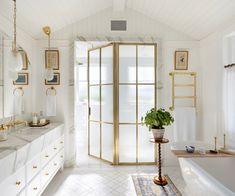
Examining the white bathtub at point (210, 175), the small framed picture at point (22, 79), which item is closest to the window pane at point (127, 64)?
the small framed picture at point (22, 79)

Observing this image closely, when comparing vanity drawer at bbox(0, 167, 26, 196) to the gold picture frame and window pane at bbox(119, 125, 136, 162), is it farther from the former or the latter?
the gold picture frame

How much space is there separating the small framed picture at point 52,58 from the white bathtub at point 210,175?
8.74 feet

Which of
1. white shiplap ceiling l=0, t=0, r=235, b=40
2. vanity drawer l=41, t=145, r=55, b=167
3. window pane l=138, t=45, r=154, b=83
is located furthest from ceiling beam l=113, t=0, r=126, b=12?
vanity drawer l=41, t=145, r=55, b=167

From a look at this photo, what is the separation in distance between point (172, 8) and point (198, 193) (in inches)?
103

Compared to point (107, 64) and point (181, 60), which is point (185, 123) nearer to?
point (181, 60)

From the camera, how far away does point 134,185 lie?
9.06ft

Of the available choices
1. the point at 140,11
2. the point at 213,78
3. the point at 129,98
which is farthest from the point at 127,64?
the point at 213,78

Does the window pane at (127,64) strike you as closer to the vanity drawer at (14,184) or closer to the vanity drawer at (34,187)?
the vanity drawer at (34,187)

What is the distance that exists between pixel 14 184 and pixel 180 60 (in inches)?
124

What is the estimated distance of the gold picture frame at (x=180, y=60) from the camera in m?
3.50

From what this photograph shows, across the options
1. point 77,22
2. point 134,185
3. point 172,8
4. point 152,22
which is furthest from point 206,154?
point 77,22

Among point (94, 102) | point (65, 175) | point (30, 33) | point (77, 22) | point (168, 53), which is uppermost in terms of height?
point (77, 22)

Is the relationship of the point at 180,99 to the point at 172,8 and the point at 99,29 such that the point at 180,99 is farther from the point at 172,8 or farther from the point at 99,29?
the point at 99,29

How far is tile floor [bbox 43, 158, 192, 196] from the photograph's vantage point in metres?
2.60
